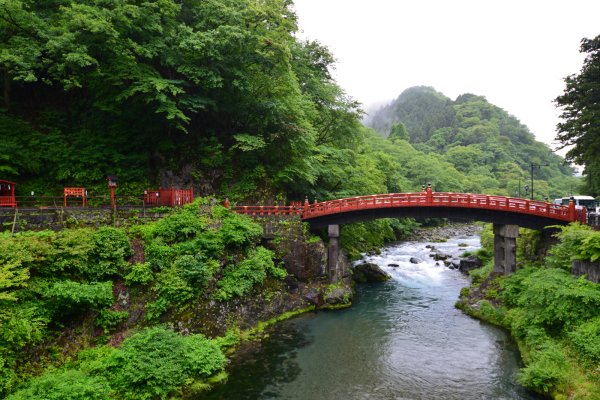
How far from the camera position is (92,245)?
17109mm

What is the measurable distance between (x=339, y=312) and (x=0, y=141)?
26.1 m

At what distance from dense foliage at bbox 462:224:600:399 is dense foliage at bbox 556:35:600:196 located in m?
9.38

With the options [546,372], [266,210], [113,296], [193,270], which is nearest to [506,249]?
[546,372]

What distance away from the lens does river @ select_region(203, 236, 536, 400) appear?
15.1 metres

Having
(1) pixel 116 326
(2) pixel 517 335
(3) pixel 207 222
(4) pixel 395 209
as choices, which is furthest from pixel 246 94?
(2) pixel 517 335

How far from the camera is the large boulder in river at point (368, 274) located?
1308 inches

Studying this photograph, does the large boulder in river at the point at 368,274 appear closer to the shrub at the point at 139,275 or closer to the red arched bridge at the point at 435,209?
the red arched bridge at the point at 435,209

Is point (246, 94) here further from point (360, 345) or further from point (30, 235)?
point (360, 345)

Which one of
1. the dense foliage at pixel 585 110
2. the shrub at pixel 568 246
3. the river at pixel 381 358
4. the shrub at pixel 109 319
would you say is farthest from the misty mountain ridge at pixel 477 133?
the shrub at pixel 109 319

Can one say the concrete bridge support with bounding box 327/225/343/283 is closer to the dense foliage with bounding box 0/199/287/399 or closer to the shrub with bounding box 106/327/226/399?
the dense foliage with bounding box 0/199/287/399

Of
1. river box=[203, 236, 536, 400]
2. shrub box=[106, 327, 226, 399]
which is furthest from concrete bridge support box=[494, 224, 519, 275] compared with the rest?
shrub box=[106, 327, 226, 399]

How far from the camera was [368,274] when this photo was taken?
110 feet

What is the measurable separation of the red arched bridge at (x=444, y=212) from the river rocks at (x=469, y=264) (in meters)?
9.00

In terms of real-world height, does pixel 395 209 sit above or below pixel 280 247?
above
